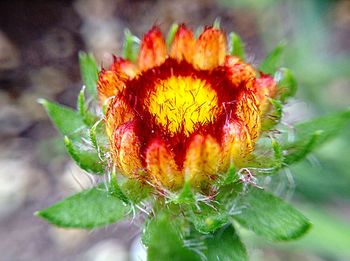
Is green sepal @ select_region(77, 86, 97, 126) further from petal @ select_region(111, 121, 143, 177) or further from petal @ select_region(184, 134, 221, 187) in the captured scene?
petal @ select_region(184, 134, 221, 187)

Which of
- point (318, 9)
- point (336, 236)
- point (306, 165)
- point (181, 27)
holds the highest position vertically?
point (318, 9)

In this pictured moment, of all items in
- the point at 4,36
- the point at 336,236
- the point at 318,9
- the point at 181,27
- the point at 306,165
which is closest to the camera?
the point at 181,27

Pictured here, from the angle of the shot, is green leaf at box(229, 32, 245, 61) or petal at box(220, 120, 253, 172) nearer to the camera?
petal at box(220, 120, 253, 172)

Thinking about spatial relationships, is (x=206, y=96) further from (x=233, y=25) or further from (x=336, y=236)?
(x=233, y=25)

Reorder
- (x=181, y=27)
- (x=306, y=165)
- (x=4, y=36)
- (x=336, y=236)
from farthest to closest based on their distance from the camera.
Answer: (x=4, y=36) → (x=306, y=165) → (x=336, y=236) → (x=181, y=27)

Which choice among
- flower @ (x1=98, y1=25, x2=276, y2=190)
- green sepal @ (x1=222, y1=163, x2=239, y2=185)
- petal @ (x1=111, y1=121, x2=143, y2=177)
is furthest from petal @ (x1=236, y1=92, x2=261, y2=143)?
petal @ (x1=111, y1=121, x2=143, y2=177)

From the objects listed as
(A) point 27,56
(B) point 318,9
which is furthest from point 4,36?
(B) point 318,9

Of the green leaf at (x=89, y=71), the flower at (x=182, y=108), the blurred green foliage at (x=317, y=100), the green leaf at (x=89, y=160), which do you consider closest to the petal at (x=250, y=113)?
the flower at (x=182, y=108)

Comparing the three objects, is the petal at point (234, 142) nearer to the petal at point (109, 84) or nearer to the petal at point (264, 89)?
the petal at point (264, 89)
